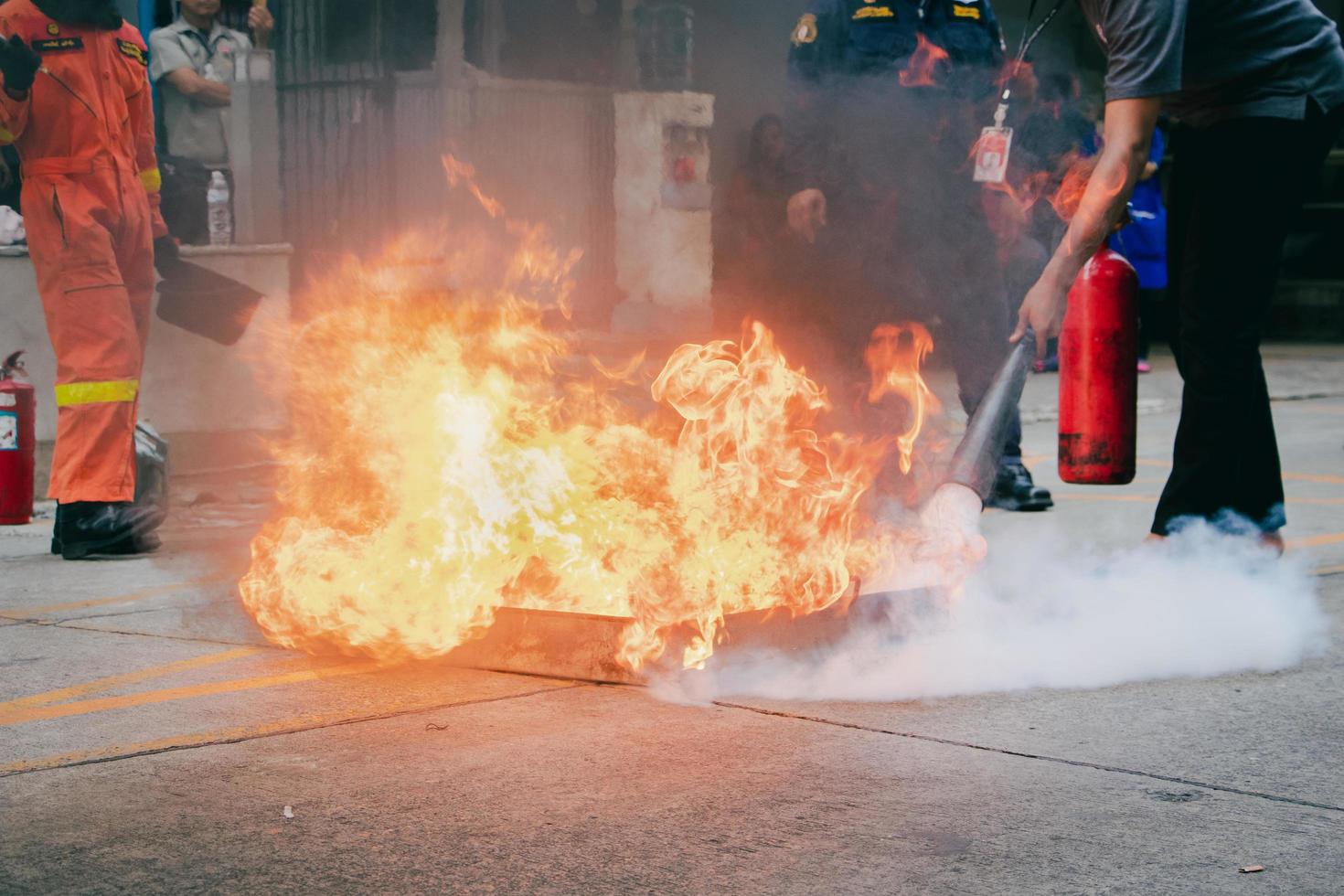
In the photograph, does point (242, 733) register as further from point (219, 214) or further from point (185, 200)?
point (219, 214)

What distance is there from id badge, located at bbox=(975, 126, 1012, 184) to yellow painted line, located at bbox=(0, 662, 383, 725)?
10.9 ft

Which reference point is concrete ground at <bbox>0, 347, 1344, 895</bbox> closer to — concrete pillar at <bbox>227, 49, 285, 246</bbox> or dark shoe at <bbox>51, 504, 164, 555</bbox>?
dark shoe at <bbox>51, 504, 164, 555</bbox>

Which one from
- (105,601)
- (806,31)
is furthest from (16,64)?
(806,31)

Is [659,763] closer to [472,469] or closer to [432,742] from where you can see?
[432,742]

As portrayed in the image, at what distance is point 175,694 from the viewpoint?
3.65m

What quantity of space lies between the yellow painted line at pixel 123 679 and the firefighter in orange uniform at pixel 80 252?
1703mm

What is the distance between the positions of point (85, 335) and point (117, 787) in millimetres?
2979

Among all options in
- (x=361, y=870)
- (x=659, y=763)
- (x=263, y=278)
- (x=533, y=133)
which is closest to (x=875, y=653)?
(x=659, y=763)

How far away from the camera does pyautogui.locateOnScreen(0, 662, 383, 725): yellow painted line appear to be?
349 cm

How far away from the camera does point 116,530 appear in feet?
18.3

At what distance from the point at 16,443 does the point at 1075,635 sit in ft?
13.7

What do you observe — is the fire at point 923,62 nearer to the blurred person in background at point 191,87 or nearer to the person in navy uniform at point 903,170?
the person in navy uniform at point 903,170

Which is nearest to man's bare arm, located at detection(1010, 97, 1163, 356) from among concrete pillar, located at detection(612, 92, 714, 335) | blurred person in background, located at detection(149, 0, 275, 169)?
blurred person in background, located at detection(149, 0, 275, 169)

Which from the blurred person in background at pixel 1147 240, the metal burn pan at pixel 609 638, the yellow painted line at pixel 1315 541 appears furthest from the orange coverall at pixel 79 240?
the blurred person in background at pixel 1147 240
